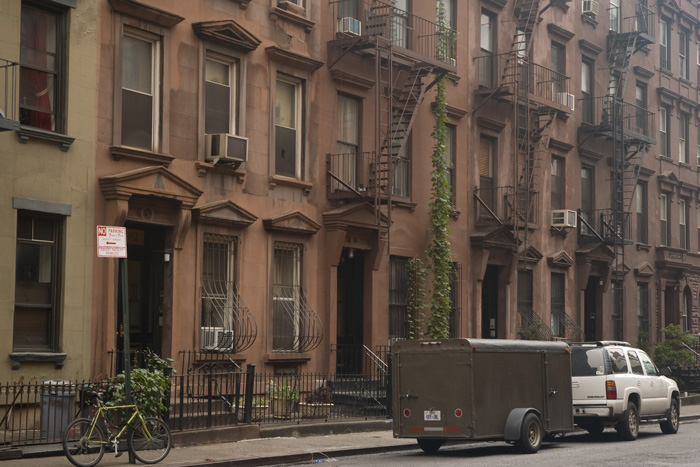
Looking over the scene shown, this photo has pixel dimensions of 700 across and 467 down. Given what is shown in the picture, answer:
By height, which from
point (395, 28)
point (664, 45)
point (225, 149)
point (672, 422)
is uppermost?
point (664, 45)

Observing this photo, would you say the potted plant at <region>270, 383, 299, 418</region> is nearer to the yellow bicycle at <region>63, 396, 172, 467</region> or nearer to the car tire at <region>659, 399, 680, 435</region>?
the yellow bicycle at <region>63, 396, 172, 467</region>

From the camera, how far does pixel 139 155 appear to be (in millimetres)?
18250

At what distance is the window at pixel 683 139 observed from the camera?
41031mm

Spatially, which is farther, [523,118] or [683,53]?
[683,53]

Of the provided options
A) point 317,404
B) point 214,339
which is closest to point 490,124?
point 317,404

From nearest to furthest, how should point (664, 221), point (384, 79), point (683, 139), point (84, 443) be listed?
point (84, 443) < point (384, 79) < point (664, 221) < point (683, 139)

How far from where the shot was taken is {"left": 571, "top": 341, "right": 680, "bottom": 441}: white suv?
19609 mm

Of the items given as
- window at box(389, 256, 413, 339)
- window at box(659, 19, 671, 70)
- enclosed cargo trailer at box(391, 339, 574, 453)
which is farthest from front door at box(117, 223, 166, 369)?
window at box(659, 19, 671, 70)

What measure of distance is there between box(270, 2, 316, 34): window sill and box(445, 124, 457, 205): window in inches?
244

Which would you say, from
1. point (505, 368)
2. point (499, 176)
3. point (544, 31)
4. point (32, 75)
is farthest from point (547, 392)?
point (544, 31)

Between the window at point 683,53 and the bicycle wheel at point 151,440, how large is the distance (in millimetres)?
32204

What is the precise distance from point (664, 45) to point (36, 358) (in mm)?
30677

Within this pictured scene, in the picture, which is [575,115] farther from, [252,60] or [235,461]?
[235,461]

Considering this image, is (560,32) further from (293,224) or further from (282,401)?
(282,401)
